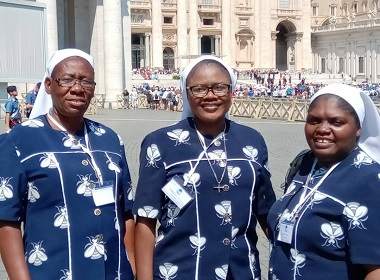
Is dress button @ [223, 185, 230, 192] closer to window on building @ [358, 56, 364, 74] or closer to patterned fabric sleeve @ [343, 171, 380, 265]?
patterned fabric sleeve @ [343, 171, 380, 265]

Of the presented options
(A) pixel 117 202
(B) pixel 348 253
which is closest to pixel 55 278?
(A) pixel 117 202

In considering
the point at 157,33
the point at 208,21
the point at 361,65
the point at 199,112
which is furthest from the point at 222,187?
the point at 361,65

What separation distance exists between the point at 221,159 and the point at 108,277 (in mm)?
717

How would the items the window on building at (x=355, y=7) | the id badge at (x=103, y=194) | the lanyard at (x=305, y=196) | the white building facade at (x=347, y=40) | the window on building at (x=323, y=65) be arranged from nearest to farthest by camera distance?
the lanyard at (x=305, y=196), the id badge at (x=103, y=194), the white building facade at (x=347, y=40), the window on building at (x=323, y=65), the window on building at (x=355, y=7)

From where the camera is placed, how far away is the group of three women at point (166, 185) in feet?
8.23

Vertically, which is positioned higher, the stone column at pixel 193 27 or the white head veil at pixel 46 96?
the stone column at pixel 193 27

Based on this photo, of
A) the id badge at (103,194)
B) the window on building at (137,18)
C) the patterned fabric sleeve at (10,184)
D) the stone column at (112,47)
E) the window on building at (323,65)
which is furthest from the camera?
the window on building at (323,65)

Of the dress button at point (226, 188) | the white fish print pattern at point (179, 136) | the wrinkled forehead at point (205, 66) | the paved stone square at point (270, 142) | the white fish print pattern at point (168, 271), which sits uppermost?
the wrinkled forehead at point (205, 66)

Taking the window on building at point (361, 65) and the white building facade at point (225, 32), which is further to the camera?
the window on building at point (361, 65)

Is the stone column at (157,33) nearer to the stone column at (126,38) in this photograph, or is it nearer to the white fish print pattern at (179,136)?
the stone column at (126,38)

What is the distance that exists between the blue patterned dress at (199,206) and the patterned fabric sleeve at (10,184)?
1.68 feet

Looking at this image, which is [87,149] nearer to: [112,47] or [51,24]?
[51,24]

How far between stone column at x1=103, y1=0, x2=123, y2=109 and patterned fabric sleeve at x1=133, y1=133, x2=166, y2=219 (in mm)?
25161

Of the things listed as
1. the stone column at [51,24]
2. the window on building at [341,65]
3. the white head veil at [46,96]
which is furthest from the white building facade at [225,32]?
the white head veil at [46,96]
